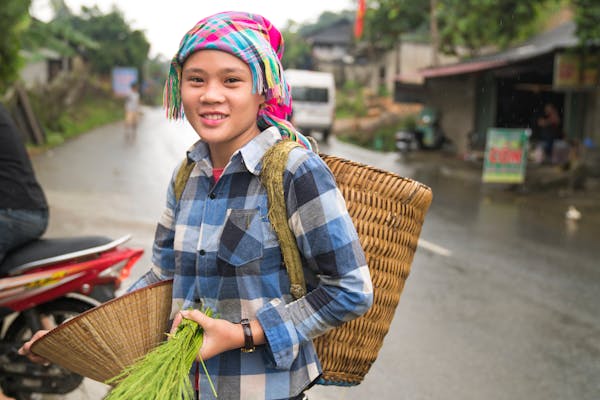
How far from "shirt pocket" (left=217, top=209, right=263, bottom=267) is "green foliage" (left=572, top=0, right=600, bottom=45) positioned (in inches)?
493

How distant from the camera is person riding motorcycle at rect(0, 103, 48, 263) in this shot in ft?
10.8

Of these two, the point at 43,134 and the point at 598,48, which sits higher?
the point at 598,48

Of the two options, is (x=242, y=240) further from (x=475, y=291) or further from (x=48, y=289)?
(x=475, y=291)

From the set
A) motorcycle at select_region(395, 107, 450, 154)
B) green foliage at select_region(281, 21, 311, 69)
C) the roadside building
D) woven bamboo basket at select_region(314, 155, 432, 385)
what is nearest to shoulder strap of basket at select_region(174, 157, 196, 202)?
woven bamboo basket at select_region(314, 155, 432, 385)

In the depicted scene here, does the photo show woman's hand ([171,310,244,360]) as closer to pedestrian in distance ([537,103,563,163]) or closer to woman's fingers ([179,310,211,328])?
woman's fingers ([179,310,211,328])

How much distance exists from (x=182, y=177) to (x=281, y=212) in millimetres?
390

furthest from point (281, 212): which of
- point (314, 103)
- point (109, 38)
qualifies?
point (109, 38)

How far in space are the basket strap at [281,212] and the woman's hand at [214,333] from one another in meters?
0.18

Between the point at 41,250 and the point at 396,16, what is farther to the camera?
the point at 396,16

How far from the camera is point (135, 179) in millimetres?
12445

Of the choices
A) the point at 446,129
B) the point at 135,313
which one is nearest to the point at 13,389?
the point at 135,313

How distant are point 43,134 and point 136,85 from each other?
14.0ft

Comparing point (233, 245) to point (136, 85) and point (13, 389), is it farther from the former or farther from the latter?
point (136, 85)

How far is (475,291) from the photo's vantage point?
633 centimetres
